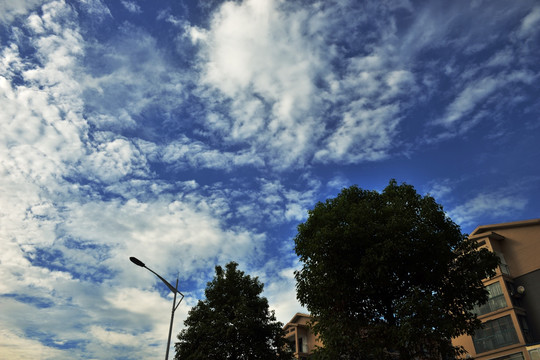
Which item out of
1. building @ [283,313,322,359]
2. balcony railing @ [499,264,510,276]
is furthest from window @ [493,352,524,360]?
building @ [283,313,322,359]

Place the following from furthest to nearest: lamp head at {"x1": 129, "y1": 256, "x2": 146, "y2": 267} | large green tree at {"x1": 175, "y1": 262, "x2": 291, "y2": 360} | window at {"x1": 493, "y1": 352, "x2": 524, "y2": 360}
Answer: window at {"x1": 493, "y1": 352, "x2": 524, "y2": 360}
large green tree at {"x1": 175, "y1": 262, "x2": 291, "y2": 360}
lamp head at {"x1": 129, "y1": 256, "x2": 146, "y2": 267}

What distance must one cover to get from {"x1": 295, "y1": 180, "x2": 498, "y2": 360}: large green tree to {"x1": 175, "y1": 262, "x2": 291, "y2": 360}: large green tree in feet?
27.6

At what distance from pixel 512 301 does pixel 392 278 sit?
26151 millimetres

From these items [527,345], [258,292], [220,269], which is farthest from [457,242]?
[527,345]

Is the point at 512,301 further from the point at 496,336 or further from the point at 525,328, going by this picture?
the point at 496,336

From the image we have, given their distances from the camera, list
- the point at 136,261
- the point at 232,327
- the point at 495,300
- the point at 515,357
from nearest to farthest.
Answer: the point at 136,261, the point at 232,327, the point at 515,357, the point at 495,300

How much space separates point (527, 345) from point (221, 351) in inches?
1092

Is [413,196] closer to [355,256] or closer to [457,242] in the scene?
[457,242]

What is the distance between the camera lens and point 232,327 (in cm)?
2409

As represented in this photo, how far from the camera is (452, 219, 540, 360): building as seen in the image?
3269cm

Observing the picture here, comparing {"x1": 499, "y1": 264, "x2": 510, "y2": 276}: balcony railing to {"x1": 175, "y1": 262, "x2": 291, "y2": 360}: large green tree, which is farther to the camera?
{"x1": 499, "y1": 264, "x2": 510, "y2": 276}: balcony railing

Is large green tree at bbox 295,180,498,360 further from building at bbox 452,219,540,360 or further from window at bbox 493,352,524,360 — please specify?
window at bbox 493,352,524,360

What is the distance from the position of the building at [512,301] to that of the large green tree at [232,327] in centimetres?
2148

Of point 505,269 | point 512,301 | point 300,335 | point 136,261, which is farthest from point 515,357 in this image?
point 136,261
